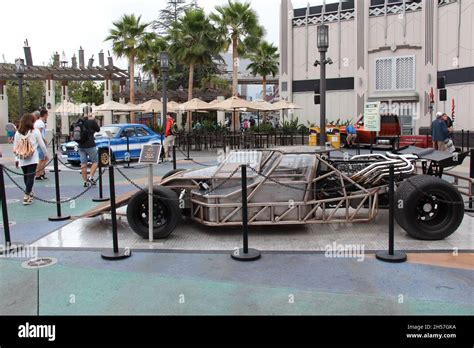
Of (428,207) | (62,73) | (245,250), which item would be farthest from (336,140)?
(62,73)

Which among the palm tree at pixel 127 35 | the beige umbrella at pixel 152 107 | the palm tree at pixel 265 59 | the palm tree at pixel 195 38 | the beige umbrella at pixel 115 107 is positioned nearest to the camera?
the beige umbrella at pixel 115 107

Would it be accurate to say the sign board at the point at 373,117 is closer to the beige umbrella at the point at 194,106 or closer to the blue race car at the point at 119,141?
the blue race car at the point at 119,141

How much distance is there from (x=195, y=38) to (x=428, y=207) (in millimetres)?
22021

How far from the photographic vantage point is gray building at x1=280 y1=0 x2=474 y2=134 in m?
25.3

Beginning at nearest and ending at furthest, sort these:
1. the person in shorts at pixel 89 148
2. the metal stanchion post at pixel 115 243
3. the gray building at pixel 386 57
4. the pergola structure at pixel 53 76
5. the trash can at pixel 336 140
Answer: the metal stanchion post at pixel 115 243
the person in shorts at pixel 89 148
the trash can at pixel 336 140
the gray building at pixel 386 57
the pergola structure at pixel 53 76

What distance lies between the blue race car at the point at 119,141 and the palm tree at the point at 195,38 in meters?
9.86

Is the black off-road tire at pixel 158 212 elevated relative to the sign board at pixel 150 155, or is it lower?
lower

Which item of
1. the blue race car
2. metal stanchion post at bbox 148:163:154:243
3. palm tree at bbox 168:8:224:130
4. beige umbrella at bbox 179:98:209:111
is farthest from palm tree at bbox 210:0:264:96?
metal stanchion post at bbox 148:163:154:243

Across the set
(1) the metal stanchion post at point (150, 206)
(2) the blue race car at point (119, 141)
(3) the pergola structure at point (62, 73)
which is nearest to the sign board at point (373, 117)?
(2) the blue race car at point (119, 141)

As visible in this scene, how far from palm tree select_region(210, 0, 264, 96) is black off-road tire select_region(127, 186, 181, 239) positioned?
19527mm

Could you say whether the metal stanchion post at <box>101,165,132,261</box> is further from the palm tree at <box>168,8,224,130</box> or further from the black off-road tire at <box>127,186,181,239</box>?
the palm tree at <box>168,8,224,130</box>

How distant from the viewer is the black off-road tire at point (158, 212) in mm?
6773
